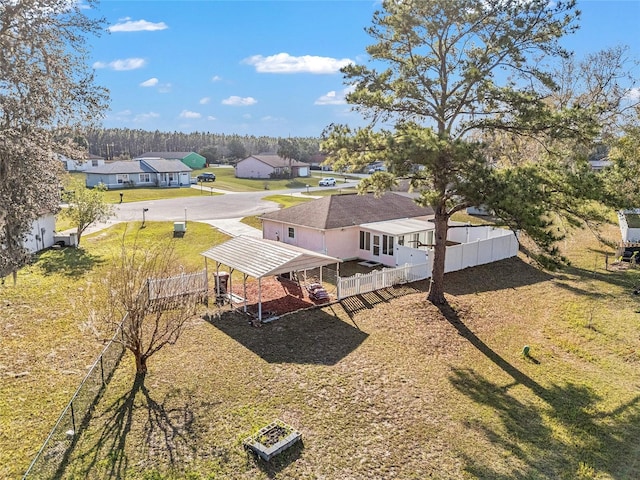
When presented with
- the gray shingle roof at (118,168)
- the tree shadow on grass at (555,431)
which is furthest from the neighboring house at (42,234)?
the gray shingle roof at (118,168)

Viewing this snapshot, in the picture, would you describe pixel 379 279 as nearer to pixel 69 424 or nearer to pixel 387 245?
pixel 387 245

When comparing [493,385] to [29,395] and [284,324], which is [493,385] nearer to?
[284,324]

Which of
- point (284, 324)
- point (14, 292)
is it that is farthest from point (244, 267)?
point (14, 292)

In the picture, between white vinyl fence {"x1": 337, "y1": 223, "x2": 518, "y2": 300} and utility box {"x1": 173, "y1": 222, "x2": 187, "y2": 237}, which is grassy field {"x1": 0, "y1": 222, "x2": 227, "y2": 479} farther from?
white vinyl fence {"x1": 337, "y1": 223, "x2": 518, "y2": 300}

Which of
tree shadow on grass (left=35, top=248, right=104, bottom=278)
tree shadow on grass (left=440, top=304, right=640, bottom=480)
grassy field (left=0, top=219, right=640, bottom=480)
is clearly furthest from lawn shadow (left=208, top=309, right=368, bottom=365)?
tree shadow on grass (left=35, top=248, right=104, bottom=278)

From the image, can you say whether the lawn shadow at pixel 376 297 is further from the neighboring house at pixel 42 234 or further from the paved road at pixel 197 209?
the neighboring house at pixel 42 234
